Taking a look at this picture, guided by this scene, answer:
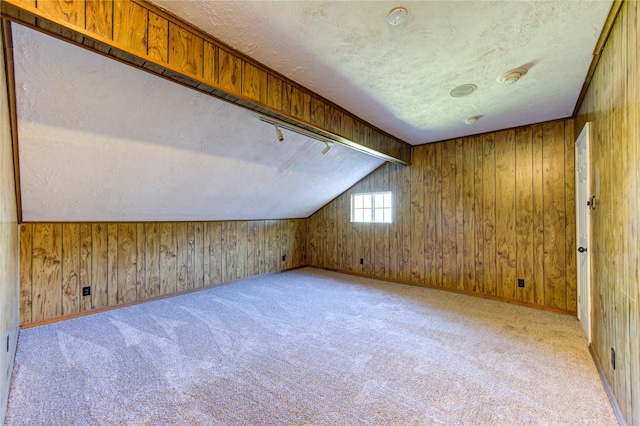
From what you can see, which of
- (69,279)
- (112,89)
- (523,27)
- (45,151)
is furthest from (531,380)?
(69,279)

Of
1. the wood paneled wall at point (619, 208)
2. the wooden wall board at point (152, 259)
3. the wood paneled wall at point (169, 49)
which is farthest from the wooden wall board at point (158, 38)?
the wooden wall board at point (152, 259)

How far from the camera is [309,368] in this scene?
83.9 inches

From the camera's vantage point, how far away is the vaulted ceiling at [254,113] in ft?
5.19

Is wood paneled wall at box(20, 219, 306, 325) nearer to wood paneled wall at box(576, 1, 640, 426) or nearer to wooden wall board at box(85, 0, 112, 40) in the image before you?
wooden wall board at box(85, 0, 112, 40)

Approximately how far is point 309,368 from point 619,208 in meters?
2.33

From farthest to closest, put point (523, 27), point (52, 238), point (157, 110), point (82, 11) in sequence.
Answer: point (52, 238) < point (157, 110) < point (523, 27) < point (82, 11)

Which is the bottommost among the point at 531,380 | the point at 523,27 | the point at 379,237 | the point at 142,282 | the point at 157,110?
the point at 531,380

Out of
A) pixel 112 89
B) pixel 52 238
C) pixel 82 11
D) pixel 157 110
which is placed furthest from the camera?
pixel 52 238

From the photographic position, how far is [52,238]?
3.08 metres

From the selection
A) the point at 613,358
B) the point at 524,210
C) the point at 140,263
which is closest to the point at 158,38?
the point at 140,263

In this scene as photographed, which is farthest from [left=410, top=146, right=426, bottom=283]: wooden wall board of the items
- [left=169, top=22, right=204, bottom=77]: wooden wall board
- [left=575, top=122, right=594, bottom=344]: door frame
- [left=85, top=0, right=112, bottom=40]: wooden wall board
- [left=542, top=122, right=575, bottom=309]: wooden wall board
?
[left=85, top=0, right=112, bottom=40]: wooden wall board

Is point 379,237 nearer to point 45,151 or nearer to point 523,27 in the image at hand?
point 523,27

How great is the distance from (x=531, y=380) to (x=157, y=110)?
11.6 feet

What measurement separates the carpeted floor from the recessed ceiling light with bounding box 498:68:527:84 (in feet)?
7.64
